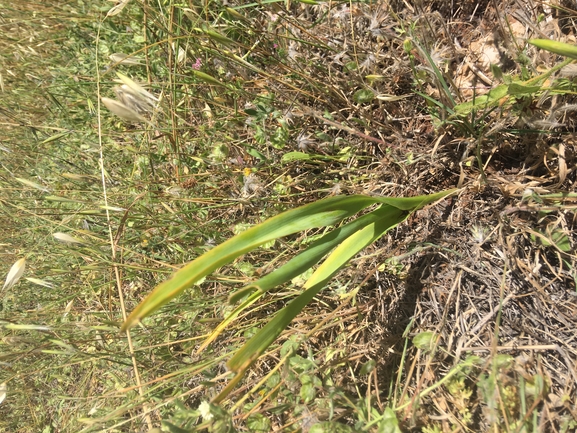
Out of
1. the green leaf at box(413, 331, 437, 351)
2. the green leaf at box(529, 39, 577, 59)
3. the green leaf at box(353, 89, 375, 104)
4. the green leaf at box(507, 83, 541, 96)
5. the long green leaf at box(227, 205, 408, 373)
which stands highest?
the green leaf at box(529, 39, 577, 59)

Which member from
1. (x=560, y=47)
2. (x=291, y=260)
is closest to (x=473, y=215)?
(x=560, y=47)

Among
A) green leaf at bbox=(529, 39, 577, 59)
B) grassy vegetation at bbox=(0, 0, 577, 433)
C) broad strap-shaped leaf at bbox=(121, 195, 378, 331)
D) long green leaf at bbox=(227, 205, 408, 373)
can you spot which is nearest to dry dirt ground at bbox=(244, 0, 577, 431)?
grassy vegetation at bbox=(0, 0, 577, 433)

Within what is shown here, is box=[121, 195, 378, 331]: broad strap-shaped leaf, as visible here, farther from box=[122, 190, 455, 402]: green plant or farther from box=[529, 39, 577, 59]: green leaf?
box=[529, 39, 577, 59]: green leaf

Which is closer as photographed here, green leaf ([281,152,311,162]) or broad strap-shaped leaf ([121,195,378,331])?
broad strap-shaped leaf ([121,195,378,331])

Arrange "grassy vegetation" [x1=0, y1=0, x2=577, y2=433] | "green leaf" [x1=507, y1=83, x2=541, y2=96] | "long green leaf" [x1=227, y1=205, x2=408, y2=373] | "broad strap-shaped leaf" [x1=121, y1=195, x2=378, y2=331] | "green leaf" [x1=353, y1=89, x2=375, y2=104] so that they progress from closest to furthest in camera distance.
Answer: "broad strap-shaped leaf" [x1=121, y1=195, x2=378, y2=331], "long green leaf" [x1=227, y1=205, x2=408, y2=373], "green leaf" [x1=507, y1=83, x2=541, y2=96], "grassy vegetation" [x1=0, y1=0, x2=577, y2=433], "green leaf" [x1=353, y1=89, x2=375, y2=104]

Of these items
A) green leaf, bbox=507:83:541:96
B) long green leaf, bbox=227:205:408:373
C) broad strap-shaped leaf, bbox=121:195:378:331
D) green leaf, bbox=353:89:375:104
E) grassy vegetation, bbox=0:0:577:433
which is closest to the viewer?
broad strap-shaped leaf, bbox=121:195:378:331

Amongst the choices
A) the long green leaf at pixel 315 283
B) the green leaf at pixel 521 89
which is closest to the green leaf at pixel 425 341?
the long green leaf at pixel 315 283

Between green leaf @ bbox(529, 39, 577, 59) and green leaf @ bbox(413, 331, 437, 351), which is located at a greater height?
green leaf @ bbox(529, 39, 577, 59)

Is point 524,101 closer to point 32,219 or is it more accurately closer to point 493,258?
point 493,258
